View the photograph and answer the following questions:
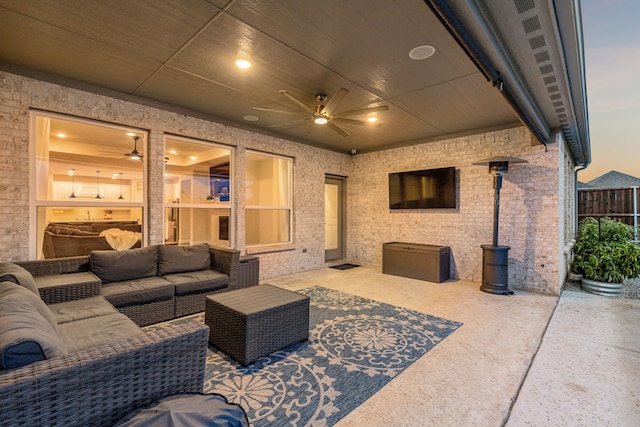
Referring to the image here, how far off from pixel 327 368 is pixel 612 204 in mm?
9957

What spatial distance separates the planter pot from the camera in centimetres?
436

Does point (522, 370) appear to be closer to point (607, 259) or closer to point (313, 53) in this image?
point (313, 53)

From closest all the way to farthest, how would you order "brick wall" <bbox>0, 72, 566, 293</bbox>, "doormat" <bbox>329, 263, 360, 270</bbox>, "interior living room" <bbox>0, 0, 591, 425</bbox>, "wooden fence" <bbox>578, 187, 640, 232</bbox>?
1. "interior living room" <bbox>0, 0, 591, 425</bbox>
2. "brick wall" <bbox>0, 72, 566, 293</bbox>
3. "doormat" <bbox>329, 263, 360, 270</bbox>
4. "wooden fence" <bbox>578, 187, 640, 232</bbox>

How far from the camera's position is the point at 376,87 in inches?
143

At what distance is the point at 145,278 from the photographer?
3.57 m

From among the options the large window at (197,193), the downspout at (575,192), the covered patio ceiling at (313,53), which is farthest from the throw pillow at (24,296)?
the downspout at (575,192)

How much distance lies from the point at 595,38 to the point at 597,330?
11.9ft

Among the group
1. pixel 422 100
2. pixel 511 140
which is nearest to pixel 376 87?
pixel 422 100

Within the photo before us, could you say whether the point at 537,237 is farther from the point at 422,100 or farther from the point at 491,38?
the point at 491,38

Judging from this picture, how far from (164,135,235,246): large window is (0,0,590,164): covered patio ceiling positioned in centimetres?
74

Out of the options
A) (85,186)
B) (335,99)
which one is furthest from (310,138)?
(85,186)

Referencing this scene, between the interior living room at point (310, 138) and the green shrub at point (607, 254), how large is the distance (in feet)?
1.78

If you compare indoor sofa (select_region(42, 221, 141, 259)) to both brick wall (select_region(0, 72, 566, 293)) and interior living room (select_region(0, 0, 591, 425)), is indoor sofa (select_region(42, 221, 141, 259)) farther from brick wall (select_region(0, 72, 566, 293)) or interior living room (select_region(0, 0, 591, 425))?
brick wall (select_region(0, 72, 566, 293))

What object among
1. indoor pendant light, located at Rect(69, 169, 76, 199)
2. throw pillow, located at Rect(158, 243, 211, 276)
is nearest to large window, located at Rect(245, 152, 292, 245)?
throw pillow, located at Rect(158, 243, 211, 276)
